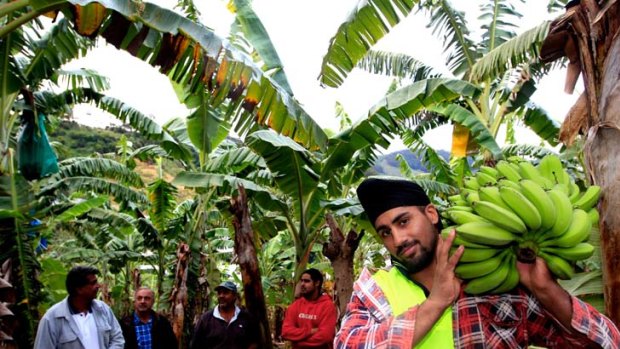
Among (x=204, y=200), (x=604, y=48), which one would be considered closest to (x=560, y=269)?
(x=604, y=48)

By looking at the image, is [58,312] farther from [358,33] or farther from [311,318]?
[358,33]

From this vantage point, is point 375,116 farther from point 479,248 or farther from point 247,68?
point 479,248

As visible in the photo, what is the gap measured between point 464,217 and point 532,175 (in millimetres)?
335

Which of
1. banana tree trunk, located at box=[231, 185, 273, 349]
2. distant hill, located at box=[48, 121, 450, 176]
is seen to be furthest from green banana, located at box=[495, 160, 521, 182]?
distant hill, located at box=[48, 121, 450, 176]

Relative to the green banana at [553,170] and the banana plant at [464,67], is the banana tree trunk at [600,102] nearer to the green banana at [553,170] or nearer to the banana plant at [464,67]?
the green banana at [553,170]

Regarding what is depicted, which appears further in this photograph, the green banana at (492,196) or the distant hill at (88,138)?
the distant hill at (88,138)

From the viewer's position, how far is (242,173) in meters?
8.85

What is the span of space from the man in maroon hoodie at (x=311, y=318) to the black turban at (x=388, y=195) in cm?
345

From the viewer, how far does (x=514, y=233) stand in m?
1.58

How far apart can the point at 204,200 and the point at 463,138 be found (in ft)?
12.8

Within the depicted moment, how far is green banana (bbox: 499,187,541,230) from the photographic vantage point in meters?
1.55

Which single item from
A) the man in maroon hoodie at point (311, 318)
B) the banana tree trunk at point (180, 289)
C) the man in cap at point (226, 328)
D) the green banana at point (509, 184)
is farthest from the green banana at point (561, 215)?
the banana tree trunk at point (180, 289)

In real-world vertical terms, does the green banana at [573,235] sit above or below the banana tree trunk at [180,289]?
above

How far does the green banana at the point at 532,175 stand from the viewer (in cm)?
178
